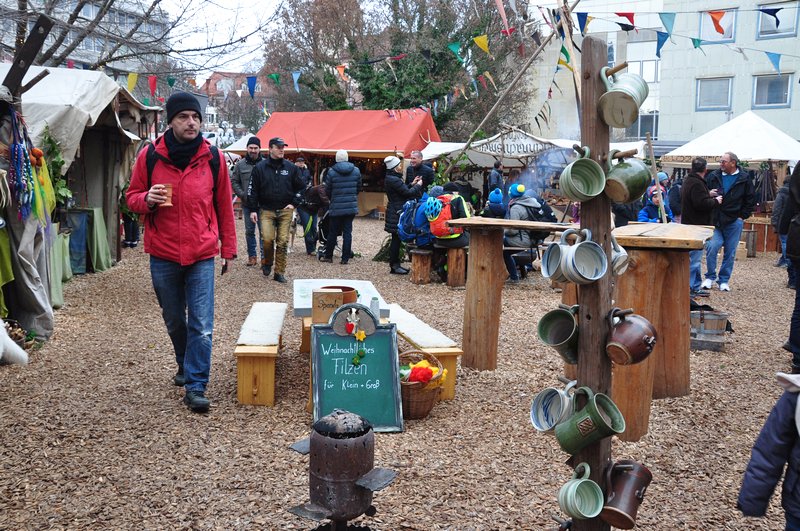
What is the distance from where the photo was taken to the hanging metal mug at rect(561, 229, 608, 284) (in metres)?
2.75

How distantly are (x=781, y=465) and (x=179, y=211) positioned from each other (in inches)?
144

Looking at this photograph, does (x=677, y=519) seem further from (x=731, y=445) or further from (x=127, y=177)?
(x=127, y=177)

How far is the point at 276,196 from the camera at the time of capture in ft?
33.3

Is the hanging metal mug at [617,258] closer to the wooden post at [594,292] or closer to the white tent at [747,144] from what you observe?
the wooden post at [594,292]

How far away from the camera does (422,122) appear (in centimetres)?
2314

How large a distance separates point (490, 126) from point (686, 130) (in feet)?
28.0

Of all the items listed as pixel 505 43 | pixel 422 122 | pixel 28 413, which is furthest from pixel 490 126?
pixel 28 413

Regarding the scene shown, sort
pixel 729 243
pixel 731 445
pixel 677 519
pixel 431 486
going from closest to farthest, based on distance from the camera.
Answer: pixel 677 519, pixel 431 486, pixel 731 445, pixel 729 243

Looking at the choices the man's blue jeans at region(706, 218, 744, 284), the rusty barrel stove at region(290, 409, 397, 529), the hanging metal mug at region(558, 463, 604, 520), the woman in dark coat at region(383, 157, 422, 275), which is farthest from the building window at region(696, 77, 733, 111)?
the rusty barrel stove at region(290, 409, 397, 529)

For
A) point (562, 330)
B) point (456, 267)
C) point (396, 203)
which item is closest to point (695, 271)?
point (456, 267)

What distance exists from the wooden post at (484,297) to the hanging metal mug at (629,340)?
3252mm

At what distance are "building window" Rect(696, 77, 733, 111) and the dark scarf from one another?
95.6ft

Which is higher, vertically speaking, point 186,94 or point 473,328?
point 186,94

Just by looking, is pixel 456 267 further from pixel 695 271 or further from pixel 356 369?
pixel 356 369
